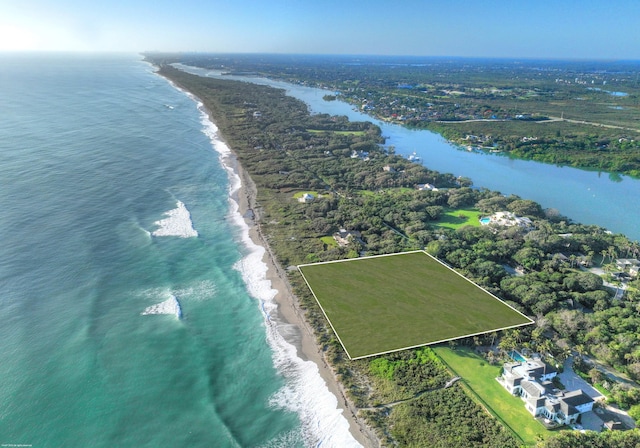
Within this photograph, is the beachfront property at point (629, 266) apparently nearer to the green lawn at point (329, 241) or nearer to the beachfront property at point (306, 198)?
the green lawn at point (329, 241)

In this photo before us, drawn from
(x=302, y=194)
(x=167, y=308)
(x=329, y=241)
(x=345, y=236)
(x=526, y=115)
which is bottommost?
(x=167, y=308)

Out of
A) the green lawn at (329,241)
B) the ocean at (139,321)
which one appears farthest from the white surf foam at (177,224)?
the green lawn at (329,241)

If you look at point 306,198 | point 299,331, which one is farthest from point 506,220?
point 299,331

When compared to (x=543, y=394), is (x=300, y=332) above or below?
below

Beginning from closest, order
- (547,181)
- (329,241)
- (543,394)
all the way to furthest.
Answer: (543,394) → (329,241) → (547,181)

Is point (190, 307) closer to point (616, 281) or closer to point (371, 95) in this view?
point (616, 281)

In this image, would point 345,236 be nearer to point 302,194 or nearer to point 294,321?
point 294,321
